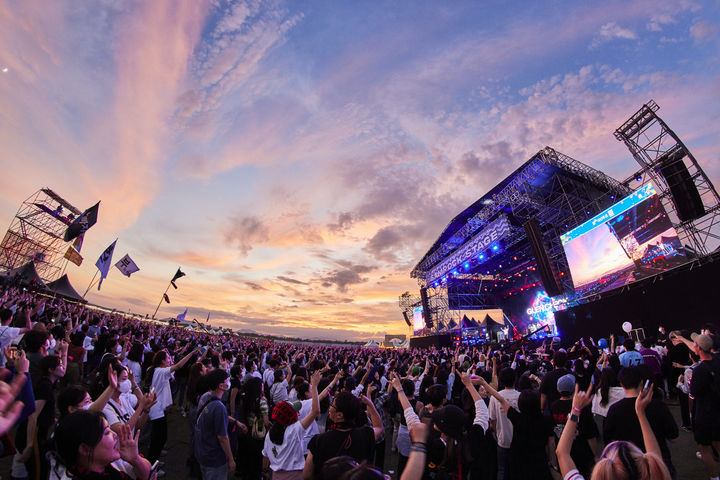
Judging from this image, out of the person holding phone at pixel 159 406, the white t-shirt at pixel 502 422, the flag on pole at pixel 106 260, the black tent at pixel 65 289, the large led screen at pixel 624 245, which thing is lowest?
the person holding phone at pixel 159 406

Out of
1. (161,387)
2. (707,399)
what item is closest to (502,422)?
(707,399)

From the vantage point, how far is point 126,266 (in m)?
19.6

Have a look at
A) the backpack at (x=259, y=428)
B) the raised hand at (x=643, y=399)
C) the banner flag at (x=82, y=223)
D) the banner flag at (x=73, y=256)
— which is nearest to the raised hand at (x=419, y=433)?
the raised hand at (x=643, y=399)

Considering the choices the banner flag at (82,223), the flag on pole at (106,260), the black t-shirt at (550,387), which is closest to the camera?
the black t-shirt at (550,387)

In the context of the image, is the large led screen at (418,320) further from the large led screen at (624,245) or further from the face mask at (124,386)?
the face mask at (124,386)

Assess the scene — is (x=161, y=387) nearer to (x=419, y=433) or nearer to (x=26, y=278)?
(x=419, y=433)

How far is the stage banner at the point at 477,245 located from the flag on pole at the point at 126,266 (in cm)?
2393

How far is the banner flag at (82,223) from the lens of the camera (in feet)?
52.7

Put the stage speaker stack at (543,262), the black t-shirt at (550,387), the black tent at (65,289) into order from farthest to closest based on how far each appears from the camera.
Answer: the black tent at (65,289) → the stage speaker stack at (543,262) → the black t-shirt at (550,387)

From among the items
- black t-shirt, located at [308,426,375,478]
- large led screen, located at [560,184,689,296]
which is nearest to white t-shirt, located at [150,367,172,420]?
black t-shirt, located at [308,426,375,478]

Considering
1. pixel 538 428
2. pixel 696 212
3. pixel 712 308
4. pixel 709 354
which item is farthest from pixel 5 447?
pixel 696 212

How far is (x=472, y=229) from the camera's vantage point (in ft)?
89.8

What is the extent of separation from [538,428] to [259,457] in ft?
12.6

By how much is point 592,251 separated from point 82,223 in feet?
89.0
